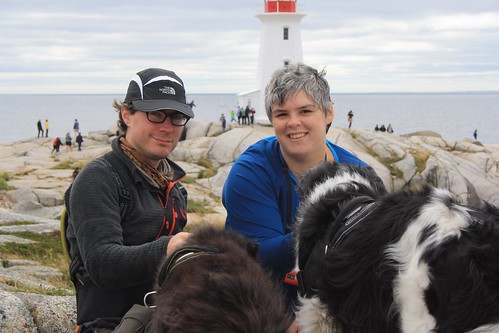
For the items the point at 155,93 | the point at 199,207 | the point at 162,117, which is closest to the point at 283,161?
the point at 162,117

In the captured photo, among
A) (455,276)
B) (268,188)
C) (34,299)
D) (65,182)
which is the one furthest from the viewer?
Result: (65,182)

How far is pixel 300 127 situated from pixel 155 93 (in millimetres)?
966

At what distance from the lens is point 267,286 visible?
7.64 feet

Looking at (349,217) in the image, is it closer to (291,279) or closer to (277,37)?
(291,279)

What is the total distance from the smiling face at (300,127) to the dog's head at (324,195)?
→ 0.64 m

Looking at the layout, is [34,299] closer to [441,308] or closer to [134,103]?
[134,103]

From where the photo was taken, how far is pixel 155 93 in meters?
3.51

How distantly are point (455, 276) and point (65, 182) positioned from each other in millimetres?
24344

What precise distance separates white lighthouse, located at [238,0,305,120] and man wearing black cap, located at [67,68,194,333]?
35.4m

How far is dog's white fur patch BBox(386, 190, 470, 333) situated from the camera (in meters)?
2.04

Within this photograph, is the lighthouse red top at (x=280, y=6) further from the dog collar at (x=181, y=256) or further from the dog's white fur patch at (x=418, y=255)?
the dog's white fur patch at (x=418, y=255)

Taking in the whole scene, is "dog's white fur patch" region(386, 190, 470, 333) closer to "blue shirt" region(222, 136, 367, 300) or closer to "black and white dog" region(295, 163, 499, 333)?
"black and white dog" region(295, 163, 499, 333)

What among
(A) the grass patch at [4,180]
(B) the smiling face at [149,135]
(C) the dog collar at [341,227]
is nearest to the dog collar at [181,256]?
(C) the dog collar at [341,227]

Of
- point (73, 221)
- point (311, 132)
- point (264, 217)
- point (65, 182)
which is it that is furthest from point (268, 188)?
point (65, 182)
